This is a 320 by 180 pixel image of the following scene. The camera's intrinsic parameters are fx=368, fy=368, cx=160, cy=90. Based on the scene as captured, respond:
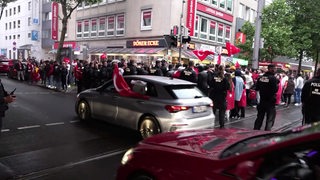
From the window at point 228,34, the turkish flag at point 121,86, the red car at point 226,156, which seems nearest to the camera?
the red car at point 226,156

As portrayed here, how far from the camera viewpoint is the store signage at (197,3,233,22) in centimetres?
3294

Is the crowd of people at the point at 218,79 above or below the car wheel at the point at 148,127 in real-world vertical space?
above

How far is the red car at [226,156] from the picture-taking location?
9.59 feet

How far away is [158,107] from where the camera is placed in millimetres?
8016

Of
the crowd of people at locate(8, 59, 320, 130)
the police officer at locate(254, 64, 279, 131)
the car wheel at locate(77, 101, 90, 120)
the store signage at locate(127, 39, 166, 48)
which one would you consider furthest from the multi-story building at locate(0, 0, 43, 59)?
the police officer at locate(254, 64, 279, 131)

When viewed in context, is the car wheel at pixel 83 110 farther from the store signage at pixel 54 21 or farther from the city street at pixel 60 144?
the store signage at pixel 54 21

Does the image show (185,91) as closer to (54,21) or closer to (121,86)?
(121,86)

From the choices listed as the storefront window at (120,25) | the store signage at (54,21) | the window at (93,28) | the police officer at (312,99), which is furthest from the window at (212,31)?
the police officer at (312,99)

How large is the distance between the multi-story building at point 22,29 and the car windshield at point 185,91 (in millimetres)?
42803

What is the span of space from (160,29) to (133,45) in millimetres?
3538

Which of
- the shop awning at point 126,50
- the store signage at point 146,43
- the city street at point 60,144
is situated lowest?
the city street at point 60,144

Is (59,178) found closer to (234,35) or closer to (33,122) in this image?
(33,122)

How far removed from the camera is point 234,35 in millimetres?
39562

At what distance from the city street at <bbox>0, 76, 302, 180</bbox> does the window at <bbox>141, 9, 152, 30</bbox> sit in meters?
20.3
